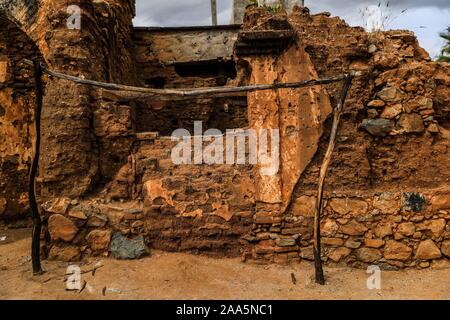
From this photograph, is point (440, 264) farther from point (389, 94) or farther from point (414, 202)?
point (389, 94)

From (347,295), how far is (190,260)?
175 centimetres

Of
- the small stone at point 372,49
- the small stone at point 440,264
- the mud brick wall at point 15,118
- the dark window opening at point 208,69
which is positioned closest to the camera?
the small stone at point 440,264

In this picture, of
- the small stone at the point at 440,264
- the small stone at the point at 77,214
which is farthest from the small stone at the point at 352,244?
the small stone at the point at 77,214

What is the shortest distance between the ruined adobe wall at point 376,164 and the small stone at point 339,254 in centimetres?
1

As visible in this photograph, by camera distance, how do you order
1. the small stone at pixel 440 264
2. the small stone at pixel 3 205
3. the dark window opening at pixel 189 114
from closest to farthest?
the small stone at pixel 440 264 < the small stone at pixel 3 205 < the dark window opening at pixel 189 114

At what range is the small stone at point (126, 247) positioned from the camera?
3984 mm

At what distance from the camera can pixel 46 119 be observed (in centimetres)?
418

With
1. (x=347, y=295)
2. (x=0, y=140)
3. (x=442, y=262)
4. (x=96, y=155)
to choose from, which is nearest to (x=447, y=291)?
(x=442, y=262)

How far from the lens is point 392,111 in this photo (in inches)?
165

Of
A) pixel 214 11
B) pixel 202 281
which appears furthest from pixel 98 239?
pixel 214 11

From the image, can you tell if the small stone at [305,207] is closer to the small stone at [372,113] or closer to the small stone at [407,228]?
the small stone at [407,228]

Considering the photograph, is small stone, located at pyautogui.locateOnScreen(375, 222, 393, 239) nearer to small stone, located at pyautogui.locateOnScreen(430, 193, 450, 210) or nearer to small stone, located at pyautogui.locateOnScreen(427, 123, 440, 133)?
small stone, located at pyautogui.locateOnScreen(430, 193, 450, 210)

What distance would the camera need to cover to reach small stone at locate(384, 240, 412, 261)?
388 cm

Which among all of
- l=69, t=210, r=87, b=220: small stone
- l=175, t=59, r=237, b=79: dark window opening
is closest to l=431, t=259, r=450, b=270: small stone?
l=69, t=210, r=87, b=220: small stone
